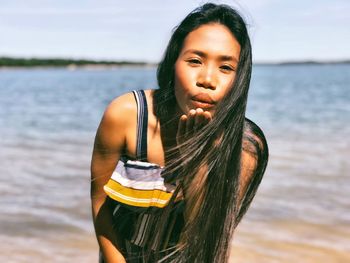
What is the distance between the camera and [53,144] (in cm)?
1054

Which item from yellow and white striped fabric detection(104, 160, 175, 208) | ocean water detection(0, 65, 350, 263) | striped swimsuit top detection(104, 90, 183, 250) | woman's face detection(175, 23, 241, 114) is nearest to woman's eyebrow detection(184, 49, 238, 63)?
woman's face detection(175, 23, 241, 114)

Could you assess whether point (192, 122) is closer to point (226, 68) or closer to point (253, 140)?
point (226, 68)

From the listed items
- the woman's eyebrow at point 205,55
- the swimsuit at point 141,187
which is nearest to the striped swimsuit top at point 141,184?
the swimsuit at point 141,187

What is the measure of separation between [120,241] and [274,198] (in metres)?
4.38

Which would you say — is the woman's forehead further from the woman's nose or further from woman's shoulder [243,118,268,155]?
woman's shoulder [243,118,268,155]

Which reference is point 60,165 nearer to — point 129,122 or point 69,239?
point 69,239

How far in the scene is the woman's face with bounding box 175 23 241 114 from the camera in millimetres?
1749

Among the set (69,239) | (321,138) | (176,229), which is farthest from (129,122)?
(321,138)

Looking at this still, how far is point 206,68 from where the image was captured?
1.76 metres

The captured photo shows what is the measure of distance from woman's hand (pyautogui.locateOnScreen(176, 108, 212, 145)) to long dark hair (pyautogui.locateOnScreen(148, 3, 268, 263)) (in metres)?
0.02

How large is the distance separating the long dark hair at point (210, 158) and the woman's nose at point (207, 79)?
0.07 meters

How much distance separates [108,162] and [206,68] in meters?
0.48

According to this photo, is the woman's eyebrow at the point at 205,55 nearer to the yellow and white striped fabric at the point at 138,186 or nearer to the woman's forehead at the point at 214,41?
the woman's forehead at the point at 214,41

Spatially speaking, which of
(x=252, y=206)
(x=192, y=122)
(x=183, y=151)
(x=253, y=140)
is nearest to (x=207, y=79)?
(x=192, y=122)
